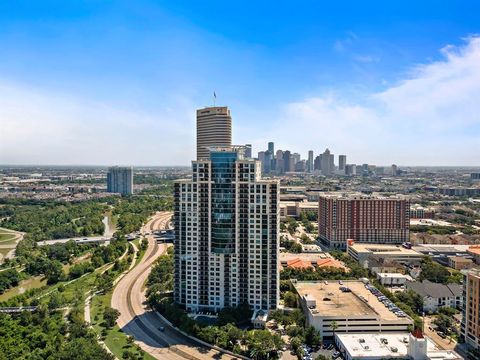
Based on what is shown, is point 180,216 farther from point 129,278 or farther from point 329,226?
point 329,226

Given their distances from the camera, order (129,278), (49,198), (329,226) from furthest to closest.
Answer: (49,198), (329,226), (129,278)

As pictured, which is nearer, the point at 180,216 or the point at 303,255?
the point at 180,216

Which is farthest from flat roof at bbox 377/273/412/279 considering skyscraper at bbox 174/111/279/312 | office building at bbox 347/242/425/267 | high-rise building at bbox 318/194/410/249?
high-rise building at bbox 318/194/410/249

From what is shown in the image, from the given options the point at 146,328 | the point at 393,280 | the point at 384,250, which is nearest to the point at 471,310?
the point at 393,280

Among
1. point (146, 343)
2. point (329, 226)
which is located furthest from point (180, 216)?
point (329, 226)

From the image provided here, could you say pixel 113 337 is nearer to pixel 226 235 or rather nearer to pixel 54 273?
pixel 226 235

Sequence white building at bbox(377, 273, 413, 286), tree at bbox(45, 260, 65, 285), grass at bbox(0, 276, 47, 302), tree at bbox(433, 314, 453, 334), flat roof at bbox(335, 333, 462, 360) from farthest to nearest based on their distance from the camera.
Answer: tree at bbox(45, 260, 65, 285)
white building at bbox(377, 273, 413, 286)
grass at bbox(0, 276, 47, 302)
tree at bbox(433, 314, 453, 334)
flat roof at bbox(335, 333, 462, 360)

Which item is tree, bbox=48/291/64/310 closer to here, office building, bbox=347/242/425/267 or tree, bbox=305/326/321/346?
tree, bbox=305/326/321/346
